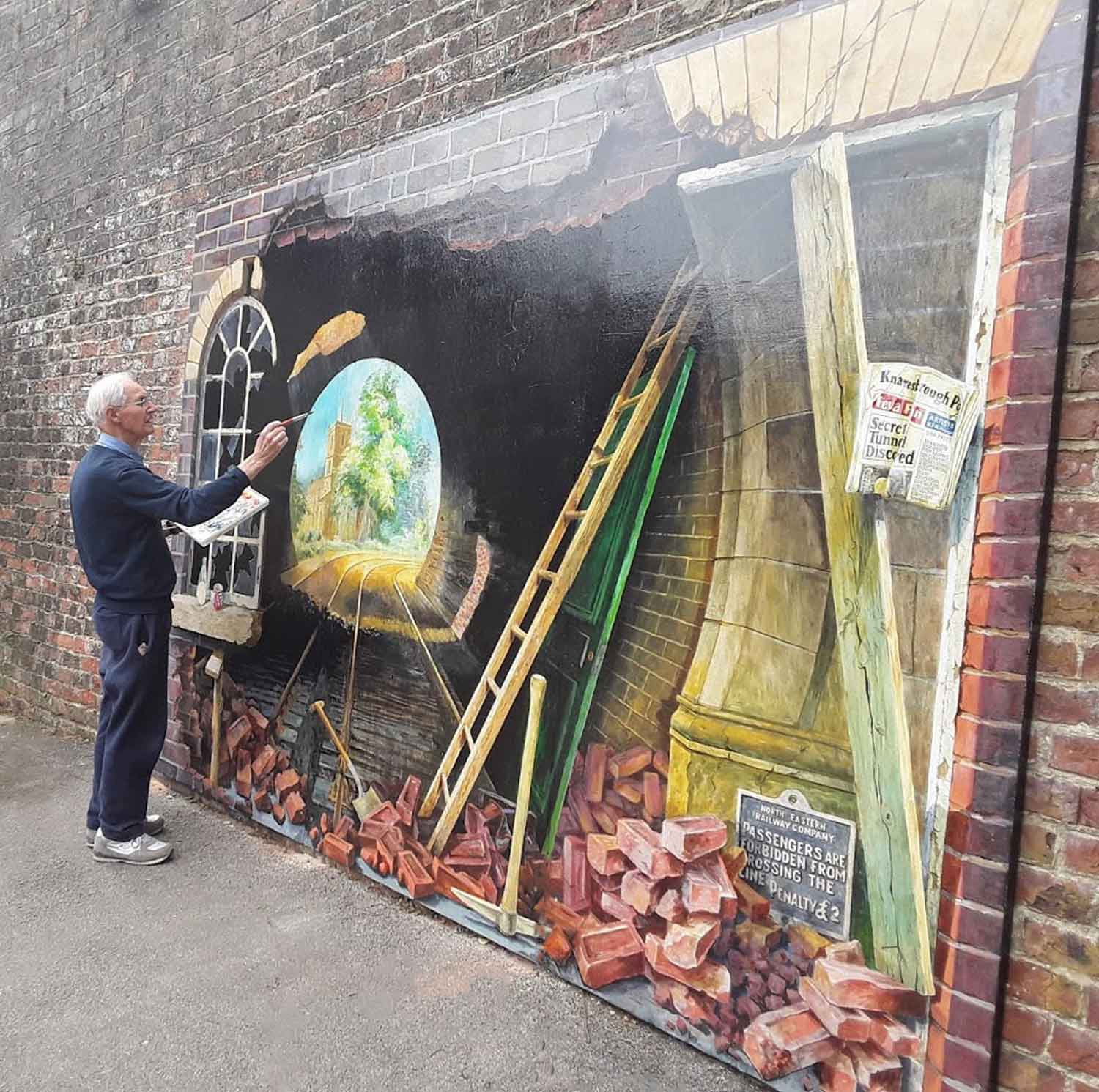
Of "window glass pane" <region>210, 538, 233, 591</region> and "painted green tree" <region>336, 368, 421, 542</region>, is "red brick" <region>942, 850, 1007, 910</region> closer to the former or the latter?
"painted green tree" <region>336, 368, 421, 542</region>

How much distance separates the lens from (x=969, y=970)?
6.40 feet

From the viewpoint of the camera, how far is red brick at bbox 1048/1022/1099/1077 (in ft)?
5.98

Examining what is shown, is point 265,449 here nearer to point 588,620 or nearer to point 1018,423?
point 588,620

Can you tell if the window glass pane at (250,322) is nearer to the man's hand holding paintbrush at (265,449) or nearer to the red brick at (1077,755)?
the man's hand holding paintbrush at (265,449)

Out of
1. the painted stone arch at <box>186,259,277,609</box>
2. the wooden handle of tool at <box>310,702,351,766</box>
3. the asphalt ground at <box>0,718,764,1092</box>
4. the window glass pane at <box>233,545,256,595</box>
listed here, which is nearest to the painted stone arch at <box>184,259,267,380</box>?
the painted stone arch at <box>186,259,277,609</box>

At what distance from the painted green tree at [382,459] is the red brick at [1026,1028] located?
2384 millimetres

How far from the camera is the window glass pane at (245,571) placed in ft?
13.3

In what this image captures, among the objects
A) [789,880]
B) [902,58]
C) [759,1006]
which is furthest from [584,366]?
[759,1006]

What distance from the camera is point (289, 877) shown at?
3.48m

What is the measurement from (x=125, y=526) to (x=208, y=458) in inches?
34.3

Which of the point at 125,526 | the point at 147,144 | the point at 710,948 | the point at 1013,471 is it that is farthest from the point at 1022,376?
the point at 147,144

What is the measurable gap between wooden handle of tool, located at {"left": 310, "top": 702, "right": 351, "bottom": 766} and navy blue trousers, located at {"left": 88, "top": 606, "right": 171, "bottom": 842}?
67 cm

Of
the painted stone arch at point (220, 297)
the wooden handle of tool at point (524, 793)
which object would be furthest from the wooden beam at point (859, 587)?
the painted stone arch at point (220, 297)

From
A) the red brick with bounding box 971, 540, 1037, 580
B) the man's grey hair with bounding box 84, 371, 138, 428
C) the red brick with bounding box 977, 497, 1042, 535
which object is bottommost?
the red brick with bounding box 971, 540, 1037, 580
